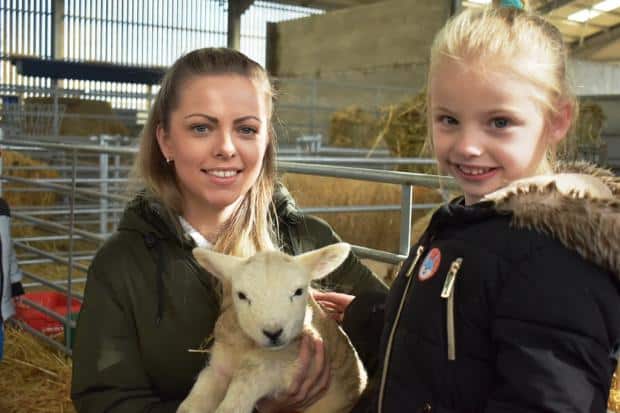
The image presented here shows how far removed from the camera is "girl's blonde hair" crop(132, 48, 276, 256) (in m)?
1.33

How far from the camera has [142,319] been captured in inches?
48.6

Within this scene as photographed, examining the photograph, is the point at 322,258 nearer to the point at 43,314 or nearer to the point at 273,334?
the point at 273,334

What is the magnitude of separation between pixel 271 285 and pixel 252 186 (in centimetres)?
31

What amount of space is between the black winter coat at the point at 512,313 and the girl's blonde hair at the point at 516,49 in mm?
157

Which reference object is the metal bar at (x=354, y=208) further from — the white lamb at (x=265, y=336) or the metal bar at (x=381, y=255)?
the white lamb at (x=265, y=336)

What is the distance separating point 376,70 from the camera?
981 centimetres

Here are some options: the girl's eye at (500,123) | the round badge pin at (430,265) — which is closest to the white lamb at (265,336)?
the round badge pin at (430,265)

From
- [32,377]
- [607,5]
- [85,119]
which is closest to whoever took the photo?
[32,377]

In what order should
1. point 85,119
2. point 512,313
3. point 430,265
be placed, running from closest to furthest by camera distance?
1. point 512,313
2. point 430,265
3. point 85,119

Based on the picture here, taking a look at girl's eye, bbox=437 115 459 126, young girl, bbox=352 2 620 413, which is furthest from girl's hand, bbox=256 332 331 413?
girl's eye, bbox=437 115 459 126

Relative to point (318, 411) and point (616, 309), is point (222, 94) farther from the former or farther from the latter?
point (616, 309)

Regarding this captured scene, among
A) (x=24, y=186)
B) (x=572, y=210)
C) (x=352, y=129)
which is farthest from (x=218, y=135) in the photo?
(x=352, y=129)

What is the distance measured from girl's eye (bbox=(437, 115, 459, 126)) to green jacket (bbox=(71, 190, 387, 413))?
1.76ft

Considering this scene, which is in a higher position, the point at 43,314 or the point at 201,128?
the point at 201,128
